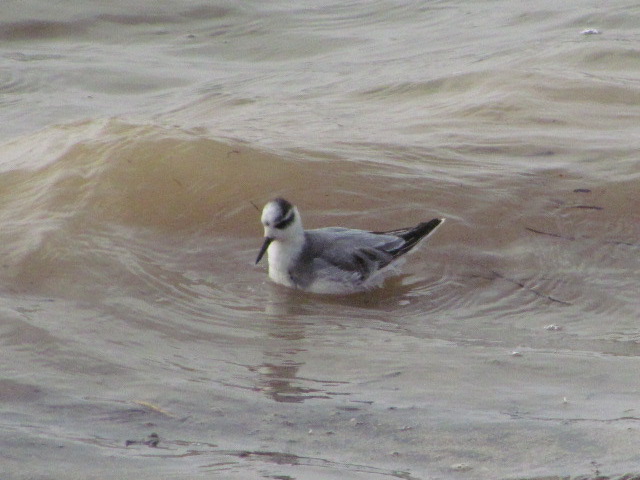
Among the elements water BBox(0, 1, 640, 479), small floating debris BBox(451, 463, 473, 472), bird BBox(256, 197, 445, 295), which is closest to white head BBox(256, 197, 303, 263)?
bird BBox(256, 197, 445, 295)

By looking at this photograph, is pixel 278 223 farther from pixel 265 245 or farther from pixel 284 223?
pixel 265 245

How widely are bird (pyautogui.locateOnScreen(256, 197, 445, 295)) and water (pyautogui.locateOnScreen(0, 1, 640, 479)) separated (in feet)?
0.47

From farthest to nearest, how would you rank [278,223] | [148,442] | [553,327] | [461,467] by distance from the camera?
[278,223] < [553,327] < [148,442] < [461,467]

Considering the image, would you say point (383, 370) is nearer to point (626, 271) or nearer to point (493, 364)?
point (493, 364)

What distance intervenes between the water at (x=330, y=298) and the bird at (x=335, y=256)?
0.47 feet

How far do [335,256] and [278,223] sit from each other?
0.52 meters

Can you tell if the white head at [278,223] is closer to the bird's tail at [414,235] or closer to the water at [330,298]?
the water at [330,298]

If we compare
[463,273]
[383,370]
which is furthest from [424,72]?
[383,370]

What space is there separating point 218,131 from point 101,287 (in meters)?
3.05

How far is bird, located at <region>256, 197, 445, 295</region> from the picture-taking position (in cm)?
752

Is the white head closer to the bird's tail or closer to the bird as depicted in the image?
the bird

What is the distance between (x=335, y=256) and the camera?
761cm

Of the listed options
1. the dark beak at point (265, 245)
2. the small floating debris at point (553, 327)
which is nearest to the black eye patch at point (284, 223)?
the dark beak at point (265, 245)

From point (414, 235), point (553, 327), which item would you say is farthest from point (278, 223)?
point (553, 327)
